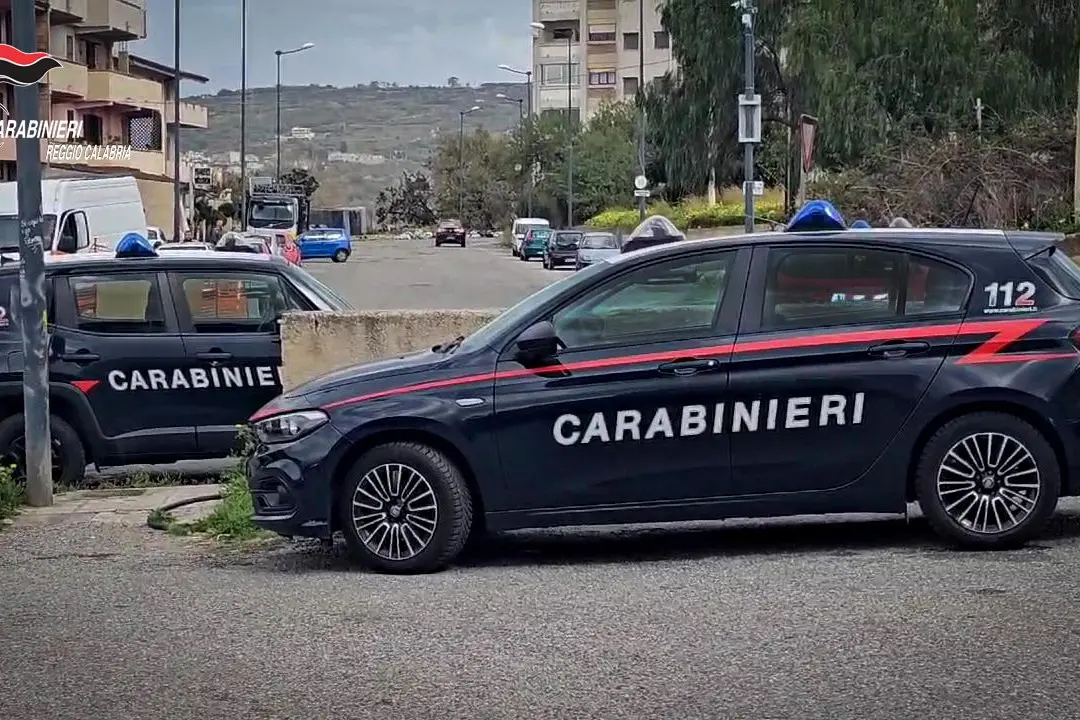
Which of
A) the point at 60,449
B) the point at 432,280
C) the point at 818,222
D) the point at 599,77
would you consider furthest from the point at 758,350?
the point at 599,77

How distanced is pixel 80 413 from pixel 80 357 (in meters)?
0.40

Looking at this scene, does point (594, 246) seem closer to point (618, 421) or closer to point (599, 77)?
point (618, 421)

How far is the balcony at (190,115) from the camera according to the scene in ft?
241

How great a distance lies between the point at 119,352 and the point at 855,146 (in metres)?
27.9

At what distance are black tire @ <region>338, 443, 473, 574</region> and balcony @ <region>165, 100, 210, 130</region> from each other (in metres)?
66.9

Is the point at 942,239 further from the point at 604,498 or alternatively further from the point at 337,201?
the point at 337,201

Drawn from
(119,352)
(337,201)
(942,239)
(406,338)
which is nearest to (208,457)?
(119,352)

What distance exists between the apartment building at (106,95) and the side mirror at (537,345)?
46.9 meters

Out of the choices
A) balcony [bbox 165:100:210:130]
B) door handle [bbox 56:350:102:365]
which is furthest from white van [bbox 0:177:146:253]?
balcony [bbox 165:100:210:130]

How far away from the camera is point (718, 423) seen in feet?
26.6

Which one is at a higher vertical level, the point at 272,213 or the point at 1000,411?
the point at 272,213

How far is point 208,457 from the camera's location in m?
11.9

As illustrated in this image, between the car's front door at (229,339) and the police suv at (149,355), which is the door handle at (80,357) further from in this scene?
the car's front door at (229,339)

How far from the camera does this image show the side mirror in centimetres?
809
